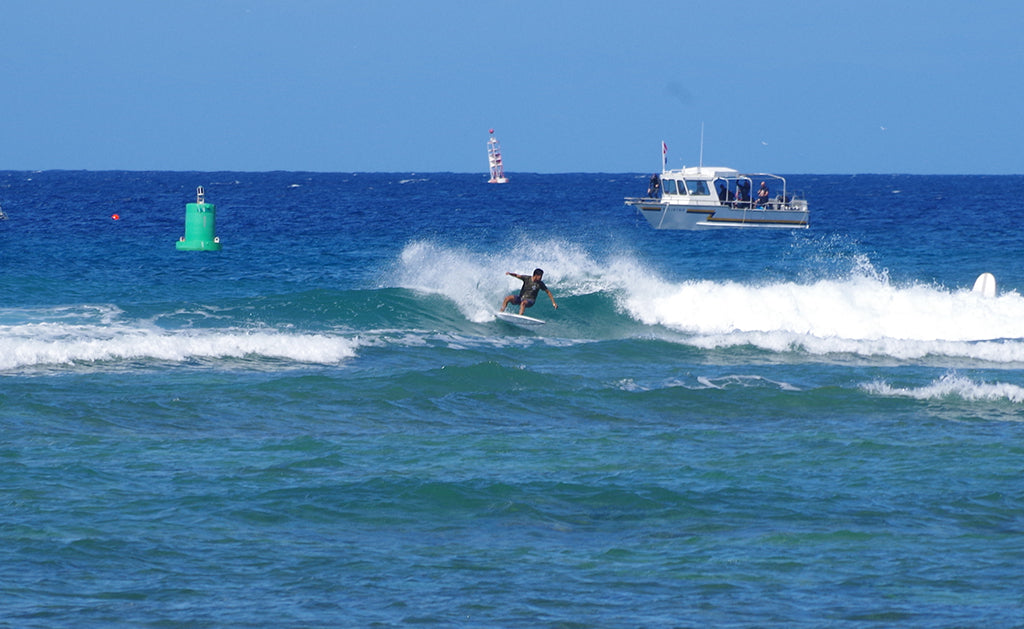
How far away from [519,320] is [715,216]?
29.6 metres

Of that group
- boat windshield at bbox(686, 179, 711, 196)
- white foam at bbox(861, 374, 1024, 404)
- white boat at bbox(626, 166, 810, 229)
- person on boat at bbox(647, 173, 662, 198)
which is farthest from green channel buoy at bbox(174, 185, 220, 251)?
white foam at bbox(861, 374, 1024, 404)

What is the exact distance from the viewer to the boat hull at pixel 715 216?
51844 millimetres

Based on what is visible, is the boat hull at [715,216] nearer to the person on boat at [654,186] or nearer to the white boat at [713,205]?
the white boat at [713,205]

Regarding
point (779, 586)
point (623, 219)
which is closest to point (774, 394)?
point (779, 586)

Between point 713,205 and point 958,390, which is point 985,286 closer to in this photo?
point 958,390

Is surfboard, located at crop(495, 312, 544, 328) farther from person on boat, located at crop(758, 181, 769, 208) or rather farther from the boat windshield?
person on boat, located at crop(758, 181, 769, 208)

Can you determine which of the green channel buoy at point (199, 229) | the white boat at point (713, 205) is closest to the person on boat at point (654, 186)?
the white boat at point (713, 205)

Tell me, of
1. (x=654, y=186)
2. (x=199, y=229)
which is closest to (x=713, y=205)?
(x=654, y=186)

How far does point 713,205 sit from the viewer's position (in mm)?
51875

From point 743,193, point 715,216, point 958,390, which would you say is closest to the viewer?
point 958,390

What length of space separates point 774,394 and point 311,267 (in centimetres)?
2369

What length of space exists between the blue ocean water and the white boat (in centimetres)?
2198

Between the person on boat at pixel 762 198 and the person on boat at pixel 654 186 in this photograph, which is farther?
the person on boat at pixel 654 186

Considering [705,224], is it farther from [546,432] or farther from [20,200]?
[20,200]
